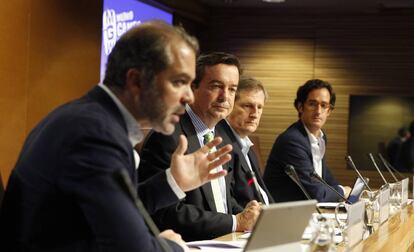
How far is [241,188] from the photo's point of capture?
3.45 metres

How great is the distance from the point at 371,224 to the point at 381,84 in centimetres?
535

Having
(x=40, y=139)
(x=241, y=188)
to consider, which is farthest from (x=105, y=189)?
(x=241, y=188)

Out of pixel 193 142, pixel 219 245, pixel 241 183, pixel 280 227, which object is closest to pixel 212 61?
pixel 193 142

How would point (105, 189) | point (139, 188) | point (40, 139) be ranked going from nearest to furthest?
point (105, 189), point (40, 139), point (139, 188)

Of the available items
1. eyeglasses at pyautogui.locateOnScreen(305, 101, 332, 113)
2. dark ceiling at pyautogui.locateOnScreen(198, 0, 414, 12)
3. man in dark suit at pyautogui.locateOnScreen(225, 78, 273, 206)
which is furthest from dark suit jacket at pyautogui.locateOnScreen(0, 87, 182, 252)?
dark ceiling at pyautogui.locateOnScreen(198, 0, 414, 12)

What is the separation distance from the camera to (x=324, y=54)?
8.30 m

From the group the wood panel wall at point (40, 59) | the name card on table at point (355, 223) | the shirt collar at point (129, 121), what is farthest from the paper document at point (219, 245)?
the wood panel wall at point (40, 59)

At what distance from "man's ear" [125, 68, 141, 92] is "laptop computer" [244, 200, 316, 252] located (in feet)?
1.45

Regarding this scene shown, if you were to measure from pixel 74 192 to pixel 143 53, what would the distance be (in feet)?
1.35

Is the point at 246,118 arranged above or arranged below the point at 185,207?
above

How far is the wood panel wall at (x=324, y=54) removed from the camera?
809 cm

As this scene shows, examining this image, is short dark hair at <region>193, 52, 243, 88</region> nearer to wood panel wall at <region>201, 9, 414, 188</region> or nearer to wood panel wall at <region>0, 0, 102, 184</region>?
wood panel wall at <region>0, 0, 102, 184</region>

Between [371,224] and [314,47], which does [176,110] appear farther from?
[314,47]

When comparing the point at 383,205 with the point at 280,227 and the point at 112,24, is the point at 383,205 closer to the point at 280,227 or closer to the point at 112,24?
the point at 280,227
